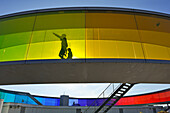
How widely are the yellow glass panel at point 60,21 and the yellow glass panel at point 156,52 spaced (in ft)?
12.4

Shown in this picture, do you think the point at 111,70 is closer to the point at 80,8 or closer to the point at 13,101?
the point at 80,8

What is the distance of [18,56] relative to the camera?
7.48 metres

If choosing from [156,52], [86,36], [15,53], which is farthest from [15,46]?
[156,52]

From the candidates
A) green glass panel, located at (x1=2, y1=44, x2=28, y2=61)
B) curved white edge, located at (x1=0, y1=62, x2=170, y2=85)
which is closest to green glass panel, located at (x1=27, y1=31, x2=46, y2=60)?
green glass panel, located at (x1=2, y1=44, x2=28, y2=61)

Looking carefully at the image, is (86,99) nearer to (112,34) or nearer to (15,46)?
(15,46)

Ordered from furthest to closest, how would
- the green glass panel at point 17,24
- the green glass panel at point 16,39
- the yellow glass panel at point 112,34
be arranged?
the green glass panel at point 17,24, the green glass panel at point 16,39, the yellow glass panel at point 112,34

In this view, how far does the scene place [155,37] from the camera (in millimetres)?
8039

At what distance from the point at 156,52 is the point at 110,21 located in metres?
3.09

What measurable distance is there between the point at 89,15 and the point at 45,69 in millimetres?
4078

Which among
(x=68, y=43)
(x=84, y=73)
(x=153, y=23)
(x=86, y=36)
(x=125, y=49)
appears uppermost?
(x=153, y=23)

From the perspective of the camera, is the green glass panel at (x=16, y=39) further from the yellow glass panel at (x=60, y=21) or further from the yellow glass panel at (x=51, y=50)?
the yellow glass panel at (x=51, y=50)

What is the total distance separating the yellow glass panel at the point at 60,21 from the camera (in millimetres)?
8109

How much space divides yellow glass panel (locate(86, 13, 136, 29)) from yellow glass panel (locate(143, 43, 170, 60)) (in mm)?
1501

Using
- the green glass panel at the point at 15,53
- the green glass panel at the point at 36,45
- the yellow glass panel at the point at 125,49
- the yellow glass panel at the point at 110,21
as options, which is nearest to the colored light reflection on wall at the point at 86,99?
the green glass panel at the point at 15,53
